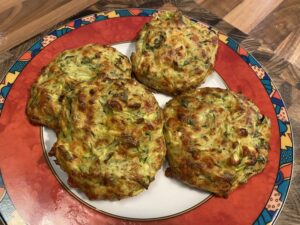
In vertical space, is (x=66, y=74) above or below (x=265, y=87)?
above

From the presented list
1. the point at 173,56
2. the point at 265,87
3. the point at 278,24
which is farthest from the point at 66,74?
the point at 278,24

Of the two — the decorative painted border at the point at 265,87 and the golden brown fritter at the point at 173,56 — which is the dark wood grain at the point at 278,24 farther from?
the golden brown fritter at the point at 173,56

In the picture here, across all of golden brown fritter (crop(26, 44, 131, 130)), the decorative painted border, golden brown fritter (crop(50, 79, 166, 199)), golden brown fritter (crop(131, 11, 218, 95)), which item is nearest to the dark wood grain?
the decorative painted border

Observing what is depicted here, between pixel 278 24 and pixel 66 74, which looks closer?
pixel 66 74

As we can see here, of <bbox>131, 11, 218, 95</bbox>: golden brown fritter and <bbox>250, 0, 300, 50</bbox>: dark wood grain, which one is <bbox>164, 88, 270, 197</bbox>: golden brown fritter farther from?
<bbox>250, 0, 300, 50</bbox>: dark wood grain

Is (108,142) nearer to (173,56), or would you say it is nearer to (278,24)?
(173,56)

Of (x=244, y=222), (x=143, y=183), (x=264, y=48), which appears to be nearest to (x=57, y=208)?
(x=143, y=183)

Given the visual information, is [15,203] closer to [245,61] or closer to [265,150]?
[265,150]
